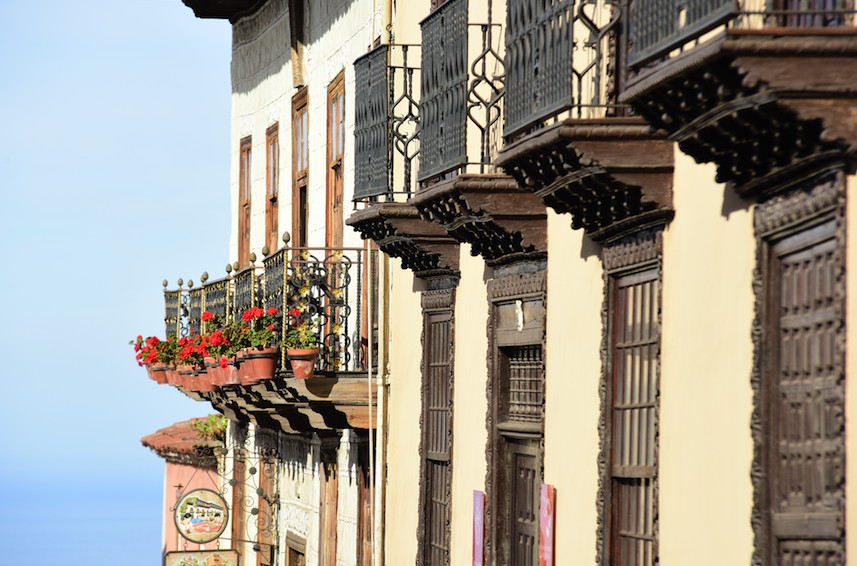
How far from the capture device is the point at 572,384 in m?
9.82

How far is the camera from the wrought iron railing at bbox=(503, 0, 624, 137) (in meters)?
8.34

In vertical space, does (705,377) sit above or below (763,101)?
below

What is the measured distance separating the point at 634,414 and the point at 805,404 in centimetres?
256

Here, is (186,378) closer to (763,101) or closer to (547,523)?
(547,523)

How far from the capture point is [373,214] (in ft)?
42.4

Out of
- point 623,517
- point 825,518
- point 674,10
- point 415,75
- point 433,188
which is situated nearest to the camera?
→ point 825,518

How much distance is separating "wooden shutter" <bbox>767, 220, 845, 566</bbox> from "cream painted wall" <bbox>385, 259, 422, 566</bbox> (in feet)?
24.0

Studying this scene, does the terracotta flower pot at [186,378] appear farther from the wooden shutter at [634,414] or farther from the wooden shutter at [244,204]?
the wooden shutter at [634,414]

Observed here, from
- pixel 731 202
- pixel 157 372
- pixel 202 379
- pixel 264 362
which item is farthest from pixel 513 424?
pixel 157 372

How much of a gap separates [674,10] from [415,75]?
756 centimetres

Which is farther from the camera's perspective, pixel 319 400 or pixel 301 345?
pixel 301 345

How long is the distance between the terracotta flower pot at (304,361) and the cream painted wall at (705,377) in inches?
279

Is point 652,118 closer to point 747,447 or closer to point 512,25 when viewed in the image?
point 747,447

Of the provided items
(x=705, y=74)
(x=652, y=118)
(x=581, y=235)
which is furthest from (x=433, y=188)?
(x=705, y=74)
